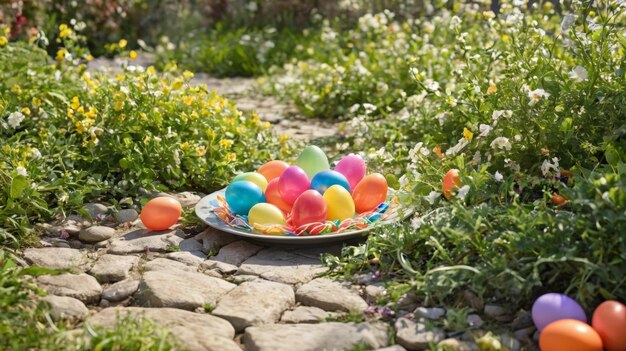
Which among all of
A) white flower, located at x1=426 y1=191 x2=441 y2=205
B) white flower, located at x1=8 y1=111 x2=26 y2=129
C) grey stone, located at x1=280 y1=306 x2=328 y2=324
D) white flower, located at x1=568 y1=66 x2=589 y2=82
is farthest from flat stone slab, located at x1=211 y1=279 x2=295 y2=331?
white flower, located at x1=8 y1=111 x2=26 y2=129

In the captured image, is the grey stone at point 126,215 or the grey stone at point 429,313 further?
the grey stone at point 126,215

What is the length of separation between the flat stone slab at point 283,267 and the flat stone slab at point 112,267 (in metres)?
0.46

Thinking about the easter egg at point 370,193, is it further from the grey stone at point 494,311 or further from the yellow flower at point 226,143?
the grey stone at point 494,311

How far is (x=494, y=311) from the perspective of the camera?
2.95 m

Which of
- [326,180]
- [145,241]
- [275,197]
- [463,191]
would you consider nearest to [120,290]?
[145,241]

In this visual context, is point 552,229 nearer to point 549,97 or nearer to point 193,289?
point 549,97

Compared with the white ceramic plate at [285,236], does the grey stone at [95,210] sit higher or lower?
lower

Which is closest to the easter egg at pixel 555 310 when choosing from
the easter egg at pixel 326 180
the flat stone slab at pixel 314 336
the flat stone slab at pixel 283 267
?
the flat stone slab at pixel 314 336

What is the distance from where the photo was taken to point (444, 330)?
2.89 m

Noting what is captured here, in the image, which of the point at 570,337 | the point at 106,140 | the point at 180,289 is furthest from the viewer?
the point at 106,140

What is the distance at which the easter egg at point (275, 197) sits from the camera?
3947 mm

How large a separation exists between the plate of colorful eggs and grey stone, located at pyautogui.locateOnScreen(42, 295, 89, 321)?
2.87 feet

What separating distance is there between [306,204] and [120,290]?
0.89 meters

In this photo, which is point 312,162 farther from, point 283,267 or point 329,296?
point 329,296
